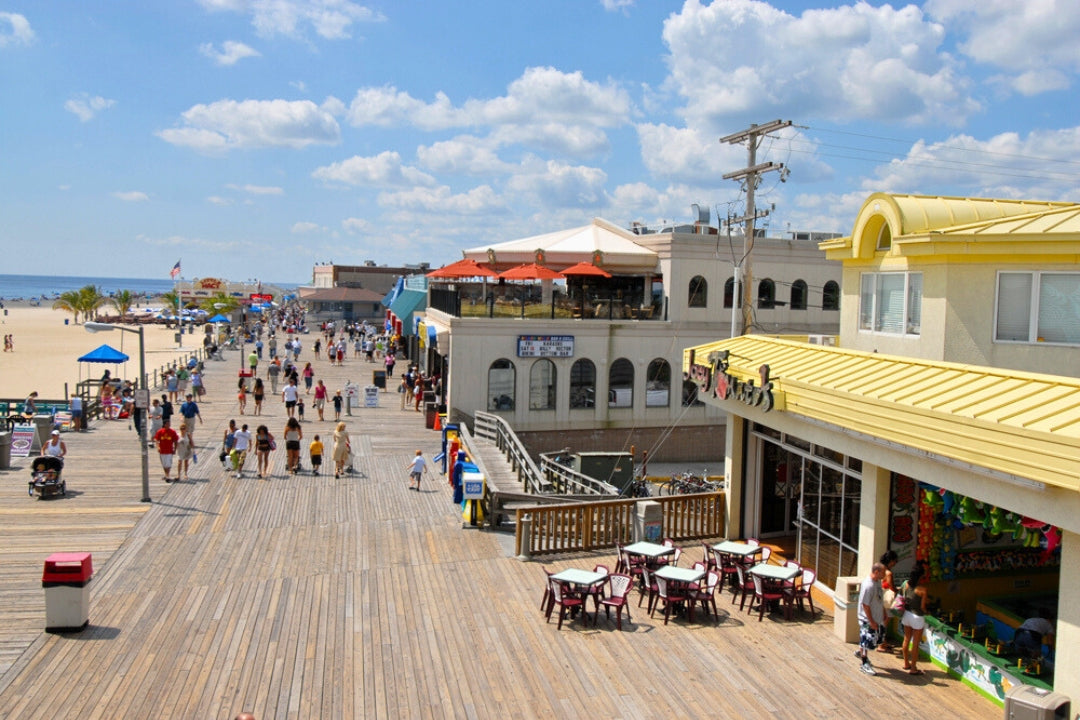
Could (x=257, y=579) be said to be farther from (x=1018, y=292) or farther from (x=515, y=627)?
(x=1018, y=292)

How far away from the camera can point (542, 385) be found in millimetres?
28312

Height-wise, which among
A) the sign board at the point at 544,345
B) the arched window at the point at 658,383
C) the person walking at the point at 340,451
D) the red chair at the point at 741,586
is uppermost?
the sign board at the point at 544,345

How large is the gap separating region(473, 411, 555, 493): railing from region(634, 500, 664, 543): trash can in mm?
3984

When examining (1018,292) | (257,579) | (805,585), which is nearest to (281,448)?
(257,579)

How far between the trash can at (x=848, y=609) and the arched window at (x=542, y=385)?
17872mm

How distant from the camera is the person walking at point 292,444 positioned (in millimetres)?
20828

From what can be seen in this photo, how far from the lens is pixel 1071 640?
7.82 m

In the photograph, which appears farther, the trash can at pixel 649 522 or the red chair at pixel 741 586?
the trash can at pixel 649 522

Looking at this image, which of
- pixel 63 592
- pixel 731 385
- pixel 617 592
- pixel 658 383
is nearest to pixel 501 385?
pixel 658 383

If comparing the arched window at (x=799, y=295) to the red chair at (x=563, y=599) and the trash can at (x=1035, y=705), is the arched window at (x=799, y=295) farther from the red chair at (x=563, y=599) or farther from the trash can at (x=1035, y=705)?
the trash can at (x=1035, y=705)

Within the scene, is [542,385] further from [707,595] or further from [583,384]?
[707,595]

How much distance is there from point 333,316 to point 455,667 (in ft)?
255

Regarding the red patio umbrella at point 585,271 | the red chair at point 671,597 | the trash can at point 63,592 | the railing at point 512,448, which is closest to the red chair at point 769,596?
the red chair at point 671,597

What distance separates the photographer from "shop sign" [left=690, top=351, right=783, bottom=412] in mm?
12367
